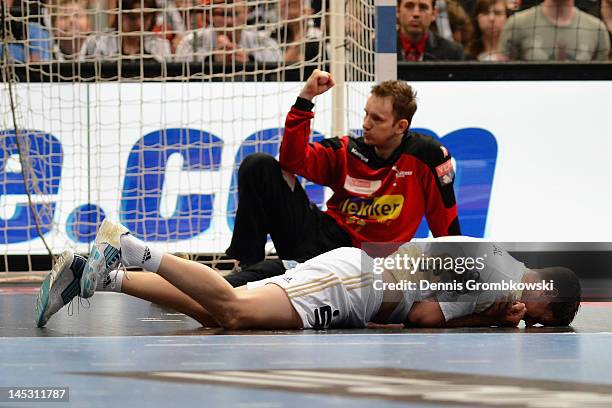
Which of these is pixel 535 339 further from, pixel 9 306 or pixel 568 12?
pixel 568 12

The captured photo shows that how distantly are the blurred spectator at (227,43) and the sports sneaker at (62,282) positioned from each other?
12.8ft

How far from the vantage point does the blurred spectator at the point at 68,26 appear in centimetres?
861

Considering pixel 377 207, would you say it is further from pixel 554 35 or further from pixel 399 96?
pixel 554 35

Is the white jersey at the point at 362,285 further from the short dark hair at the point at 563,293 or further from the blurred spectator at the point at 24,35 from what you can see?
the blurred spectator at the point at 24,35

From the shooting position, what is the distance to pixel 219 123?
27.5 ft

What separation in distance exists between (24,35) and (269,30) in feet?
6.30

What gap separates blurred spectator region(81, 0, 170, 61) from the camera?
861 cm

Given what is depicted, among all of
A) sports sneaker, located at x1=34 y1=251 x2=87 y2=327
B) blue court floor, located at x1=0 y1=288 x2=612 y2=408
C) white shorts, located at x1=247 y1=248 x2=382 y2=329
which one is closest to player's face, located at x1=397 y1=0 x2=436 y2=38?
blue court floor, located at x1=0 y1=288 x2=612 y2=408

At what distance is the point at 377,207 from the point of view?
236 inches

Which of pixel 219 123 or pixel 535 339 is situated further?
pixel 219 123


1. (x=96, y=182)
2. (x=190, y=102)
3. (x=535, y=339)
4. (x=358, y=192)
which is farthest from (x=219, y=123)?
(x=535, y=339)

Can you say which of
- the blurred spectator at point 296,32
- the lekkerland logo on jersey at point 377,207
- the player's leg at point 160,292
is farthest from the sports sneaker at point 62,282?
the blurred spectator at point 296,32

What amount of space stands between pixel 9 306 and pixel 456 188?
3698 millimetres

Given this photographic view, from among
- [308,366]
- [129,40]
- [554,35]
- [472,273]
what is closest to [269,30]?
[129,40]
